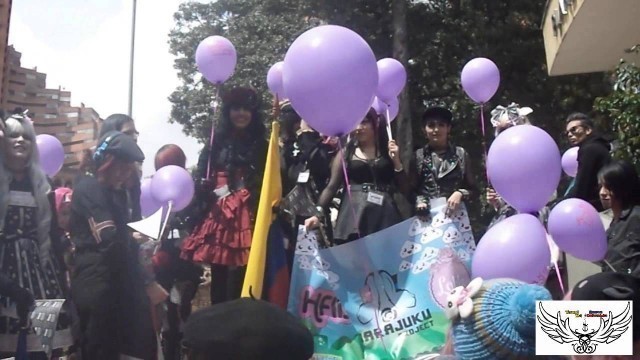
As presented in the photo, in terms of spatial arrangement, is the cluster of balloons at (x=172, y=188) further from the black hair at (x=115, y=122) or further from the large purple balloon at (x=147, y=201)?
the black hair at (x=115, y=122)

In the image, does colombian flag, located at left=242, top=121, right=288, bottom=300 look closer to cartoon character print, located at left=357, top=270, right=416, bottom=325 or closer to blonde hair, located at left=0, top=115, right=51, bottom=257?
cartoon character print, located at left=357, top=270, right=416, bottom=325

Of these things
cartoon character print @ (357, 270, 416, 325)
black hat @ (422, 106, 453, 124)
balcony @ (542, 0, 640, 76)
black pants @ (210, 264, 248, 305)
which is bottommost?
black pants @ (210, 264, 248, 305)

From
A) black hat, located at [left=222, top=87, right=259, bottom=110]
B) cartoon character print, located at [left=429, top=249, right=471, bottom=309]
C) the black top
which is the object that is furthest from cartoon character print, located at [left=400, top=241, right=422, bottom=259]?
black hat, located at [left=222, top=87, right=259, bottom=110]

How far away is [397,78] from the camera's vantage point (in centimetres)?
579

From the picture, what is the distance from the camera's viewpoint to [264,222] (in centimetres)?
443

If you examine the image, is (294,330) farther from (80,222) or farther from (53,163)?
(53,163)

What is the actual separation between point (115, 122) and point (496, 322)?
3461 mm

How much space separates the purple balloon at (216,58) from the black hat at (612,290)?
4.00 m

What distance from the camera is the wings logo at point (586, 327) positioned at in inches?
72.1

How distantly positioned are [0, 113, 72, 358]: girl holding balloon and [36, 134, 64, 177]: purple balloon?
1630mm

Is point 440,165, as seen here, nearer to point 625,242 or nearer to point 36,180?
point 625,242

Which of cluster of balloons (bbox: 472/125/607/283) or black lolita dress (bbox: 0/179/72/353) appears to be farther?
cluster of balloons (bbox: 472/125/607/283)

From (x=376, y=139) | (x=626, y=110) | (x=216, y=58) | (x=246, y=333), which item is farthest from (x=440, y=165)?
(x=246, y=333)

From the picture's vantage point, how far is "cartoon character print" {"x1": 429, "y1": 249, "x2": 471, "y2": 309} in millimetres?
4238
